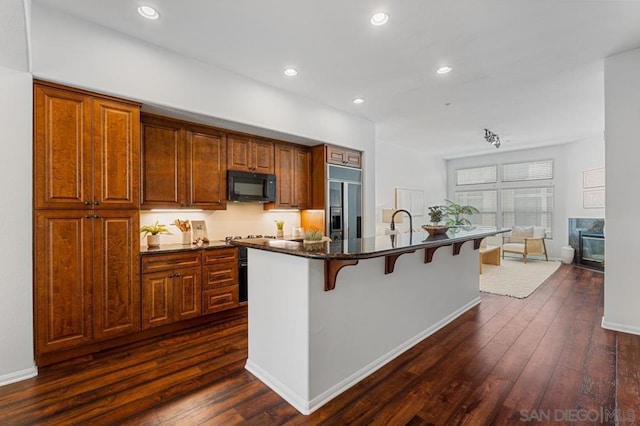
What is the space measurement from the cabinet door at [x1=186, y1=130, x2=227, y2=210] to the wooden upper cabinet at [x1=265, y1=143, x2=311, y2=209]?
2.69 feet

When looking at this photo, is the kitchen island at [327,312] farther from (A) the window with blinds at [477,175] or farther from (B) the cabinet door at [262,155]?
(A) the window with blinds at [477,175]

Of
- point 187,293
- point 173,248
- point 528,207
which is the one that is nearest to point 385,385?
point 187,293

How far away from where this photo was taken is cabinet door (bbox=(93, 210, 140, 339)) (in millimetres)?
Answer: 2639

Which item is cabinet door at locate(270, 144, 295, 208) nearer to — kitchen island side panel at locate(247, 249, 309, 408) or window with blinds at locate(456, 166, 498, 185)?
kitchen island side panel at locate(247, 249, 309, 408)

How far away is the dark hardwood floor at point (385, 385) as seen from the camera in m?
1.86

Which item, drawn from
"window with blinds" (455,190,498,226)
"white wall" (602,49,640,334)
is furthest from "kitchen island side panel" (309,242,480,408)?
"window with blinds" (455,190,498,226)

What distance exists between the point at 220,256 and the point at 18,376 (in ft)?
5.94

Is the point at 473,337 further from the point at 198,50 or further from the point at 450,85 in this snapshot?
the point at 198,50

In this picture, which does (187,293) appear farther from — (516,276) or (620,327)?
(516,276)

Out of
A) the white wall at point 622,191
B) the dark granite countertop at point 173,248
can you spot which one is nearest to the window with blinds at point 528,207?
the white wall at point 622,191

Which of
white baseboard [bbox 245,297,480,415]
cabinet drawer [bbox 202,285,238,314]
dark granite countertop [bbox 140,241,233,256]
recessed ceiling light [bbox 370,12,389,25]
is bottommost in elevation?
white baseboard [bbox 245,297,480,415]

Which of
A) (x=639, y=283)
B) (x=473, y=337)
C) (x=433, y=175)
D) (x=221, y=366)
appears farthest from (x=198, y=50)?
(x=433, y=175)

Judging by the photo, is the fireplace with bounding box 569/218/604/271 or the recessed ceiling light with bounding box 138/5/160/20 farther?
the fireplace with bounding box 569/218/604/271

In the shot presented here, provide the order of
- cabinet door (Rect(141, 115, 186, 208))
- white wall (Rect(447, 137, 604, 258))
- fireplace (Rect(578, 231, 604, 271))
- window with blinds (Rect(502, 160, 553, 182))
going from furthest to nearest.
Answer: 1. window with blinds (Rect(502, 160, 553, 182))
2. white wall (Rect(447, 137, 604, 258))
3. fireplace (Rect(578, 231, 604, 271))
4. cabinet door (Rect(141, 115, 186, 208))
